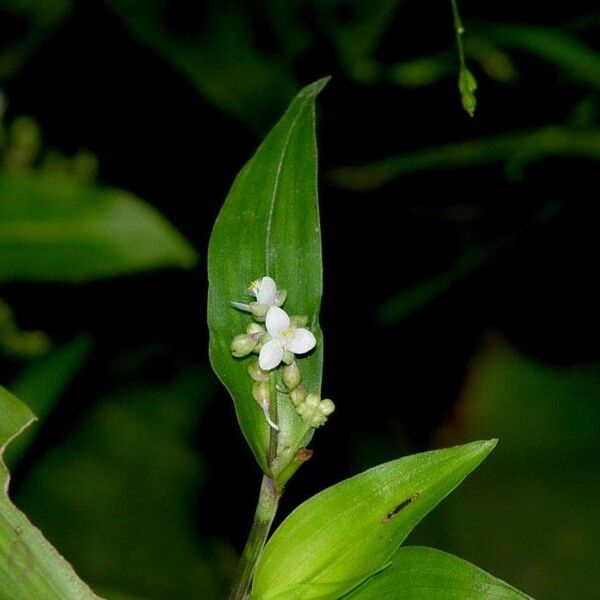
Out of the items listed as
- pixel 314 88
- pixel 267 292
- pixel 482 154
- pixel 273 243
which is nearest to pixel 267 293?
pixel 267 292

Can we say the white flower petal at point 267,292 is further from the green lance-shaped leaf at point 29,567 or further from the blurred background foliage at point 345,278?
the blurred background foliage at point 345,278

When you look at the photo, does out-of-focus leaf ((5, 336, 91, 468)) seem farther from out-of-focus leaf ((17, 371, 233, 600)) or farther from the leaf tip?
the leaf tip

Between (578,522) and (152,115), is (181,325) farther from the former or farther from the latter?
(578,522)

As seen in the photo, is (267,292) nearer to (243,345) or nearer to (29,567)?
(243,345)

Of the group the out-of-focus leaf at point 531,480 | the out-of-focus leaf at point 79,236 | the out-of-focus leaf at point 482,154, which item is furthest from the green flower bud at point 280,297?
the out-of-focus leaf at point 531,480

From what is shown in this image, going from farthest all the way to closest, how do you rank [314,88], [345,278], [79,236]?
1. [345,278]
2. [79,236]
3. [314,88]

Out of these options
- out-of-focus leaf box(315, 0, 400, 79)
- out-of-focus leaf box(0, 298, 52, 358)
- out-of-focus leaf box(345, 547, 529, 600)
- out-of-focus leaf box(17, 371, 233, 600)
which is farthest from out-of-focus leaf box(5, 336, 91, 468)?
out-of-focus leaf box(315, 0, 400, 79)

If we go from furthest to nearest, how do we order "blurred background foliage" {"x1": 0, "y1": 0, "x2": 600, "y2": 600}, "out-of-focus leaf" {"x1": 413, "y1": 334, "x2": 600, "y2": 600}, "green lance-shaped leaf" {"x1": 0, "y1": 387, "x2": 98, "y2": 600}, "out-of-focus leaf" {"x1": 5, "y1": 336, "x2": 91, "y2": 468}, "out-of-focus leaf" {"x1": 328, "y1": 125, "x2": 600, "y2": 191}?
1. "out-of-focus leaf" {"x1": 413, "y1": 334, "x2": 600, "y2": 600}
2. "blurred background foliage" {"x1": 0, "y1": 0, "x2": 600, "y2": 600}
3. "out-of-focus leaf" {"x1": 328, "y1": 125, "x2": 600, "y2": 191}
4. "out-of-focus leaf" {"x1": 5, "y1": 336, "x2": 91, "y2": 468}
5. "green lance-shaped leaf" {"x1": 0, "y1": 387, "x2": 98, "y2": 600}
